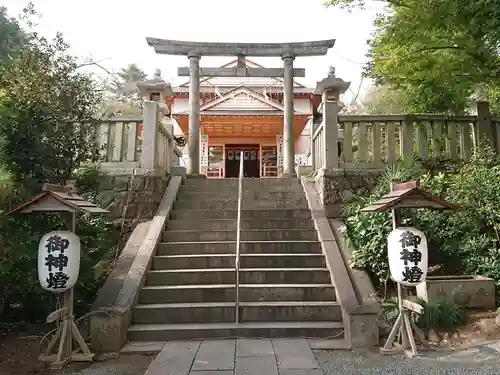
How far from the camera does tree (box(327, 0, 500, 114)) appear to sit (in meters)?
5.82

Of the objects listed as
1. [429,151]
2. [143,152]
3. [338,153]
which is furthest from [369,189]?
[143,152]

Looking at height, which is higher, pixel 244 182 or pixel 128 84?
pixel 128 84

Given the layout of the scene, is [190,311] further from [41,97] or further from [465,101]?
[465,101]

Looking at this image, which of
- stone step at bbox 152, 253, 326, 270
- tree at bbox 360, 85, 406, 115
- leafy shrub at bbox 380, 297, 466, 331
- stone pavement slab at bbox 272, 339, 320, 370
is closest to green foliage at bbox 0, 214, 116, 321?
stone step at bbox 152, 253, 326, 270

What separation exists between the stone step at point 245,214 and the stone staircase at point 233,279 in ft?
0.06

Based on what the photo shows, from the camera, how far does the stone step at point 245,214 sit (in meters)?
7.11

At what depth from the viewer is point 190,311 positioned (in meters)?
5.00

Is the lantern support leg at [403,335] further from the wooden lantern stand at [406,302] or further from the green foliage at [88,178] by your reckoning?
the green foliage at [88,178]

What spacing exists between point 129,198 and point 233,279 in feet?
8.76

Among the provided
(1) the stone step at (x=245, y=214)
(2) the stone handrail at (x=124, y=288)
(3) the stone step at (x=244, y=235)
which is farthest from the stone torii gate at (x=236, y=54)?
(3) the stone step at (x=244, y=235)

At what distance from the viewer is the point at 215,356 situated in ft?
13.5

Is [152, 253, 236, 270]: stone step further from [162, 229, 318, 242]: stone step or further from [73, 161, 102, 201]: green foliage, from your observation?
[73, 161, 102, 201]: green foliage

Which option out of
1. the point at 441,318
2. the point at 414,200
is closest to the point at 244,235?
the point at 414,200

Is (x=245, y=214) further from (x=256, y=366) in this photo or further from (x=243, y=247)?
(x=256, y=366)
